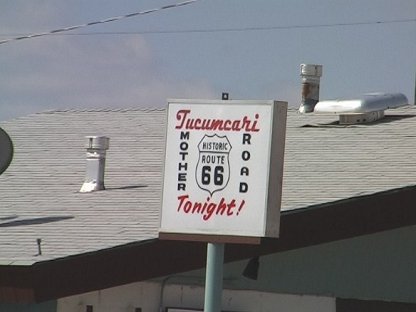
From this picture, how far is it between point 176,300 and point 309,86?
18.8ft

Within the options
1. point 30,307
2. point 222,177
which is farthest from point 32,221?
point 222,177

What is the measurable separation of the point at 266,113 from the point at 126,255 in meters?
3.24

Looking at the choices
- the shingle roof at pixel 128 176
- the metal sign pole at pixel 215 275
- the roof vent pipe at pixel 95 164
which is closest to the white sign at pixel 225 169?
the metal sign pole at pixel 215 275

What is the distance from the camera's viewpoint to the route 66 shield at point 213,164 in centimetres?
818

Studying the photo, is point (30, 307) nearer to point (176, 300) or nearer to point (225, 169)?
point (176, 300)

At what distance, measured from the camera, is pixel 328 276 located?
11.8 m

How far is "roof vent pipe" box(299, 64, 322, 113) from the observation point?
666 inches

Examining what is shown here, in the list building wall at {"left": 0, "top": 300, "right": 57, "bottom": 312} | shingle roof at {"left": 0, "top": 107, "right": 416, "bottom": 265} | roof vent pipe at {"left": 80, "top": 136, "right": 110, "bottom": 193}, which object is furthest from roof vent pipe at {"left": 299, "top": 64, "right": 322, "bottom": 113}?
building wall at {"left": 0, "top": 300, "right": 57, "bottom": 312}

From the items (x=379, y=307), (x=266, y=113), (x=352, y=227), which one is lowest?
(x=379, y=307)

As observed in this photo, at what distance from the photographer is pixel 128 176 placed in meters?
14.6

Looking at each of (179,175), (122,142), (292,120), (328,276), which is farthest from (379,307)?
(122,142)

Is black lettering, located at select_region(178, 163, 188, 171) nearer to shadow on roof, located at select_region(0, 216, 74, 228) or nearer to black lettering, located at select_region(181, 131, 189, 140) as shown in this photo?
black lettering, located at select_region(181, 131, 189, 140)

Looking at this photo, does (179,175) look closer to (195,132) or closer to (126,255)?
(195,132)

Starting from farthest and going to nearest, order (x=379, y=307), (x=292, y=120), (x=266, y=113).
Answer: (x=292, y=120) < (x=379, y=307) < (x=266, y=113)
